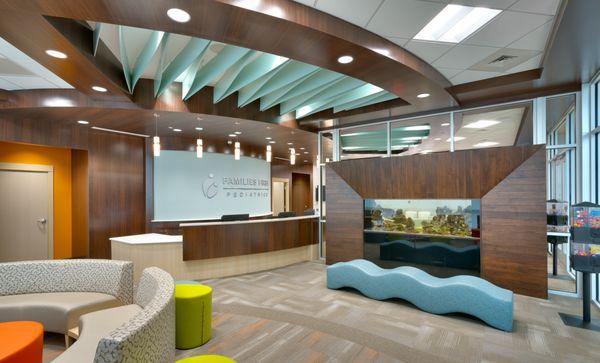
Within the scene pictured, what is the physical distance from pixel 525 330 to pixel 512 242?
151cm

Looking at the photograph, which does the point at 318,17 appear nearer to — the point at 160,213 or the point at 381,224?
the point at 381,224

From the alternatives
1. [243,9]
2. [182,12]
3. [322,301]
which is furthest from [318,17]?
[322,301]

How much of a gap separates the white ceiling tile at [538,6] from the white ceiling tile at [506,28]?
7 centimetres

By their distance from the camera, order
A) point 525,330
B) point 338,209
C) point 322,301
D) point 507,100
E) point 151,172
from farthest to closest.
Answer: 1. point 151,172
2. point 338,209
3. point 507,100
4. point 322,301
5. point 525,330

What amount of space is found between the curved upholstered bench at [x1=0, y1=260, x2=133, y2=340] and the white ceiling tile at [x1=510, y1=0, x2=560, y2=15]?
4954 millimetres

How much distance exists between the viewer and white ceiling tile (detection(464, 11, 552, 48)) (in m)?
2.90

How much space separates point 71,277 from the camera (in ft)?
12.3

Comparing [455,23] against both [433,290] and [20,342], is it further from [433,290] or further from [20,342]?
→ [20,342]

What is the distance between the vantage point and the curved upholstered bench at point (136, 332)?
1.73m

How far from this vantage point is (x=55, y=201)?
6.92 m

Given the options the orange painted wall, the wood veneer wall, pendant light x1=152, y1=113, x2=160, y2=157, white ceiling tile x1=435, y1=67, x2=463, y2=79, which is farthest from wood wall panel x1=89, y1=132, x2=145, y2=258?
white ceiling tile x1=435, y1=67, x2=463, y2=79

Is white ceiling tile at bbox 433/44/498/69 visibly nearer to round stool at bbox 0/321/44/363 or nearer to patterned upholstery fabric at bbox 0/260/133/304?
Result: patterned upholstery fabric at bbox 0/260/133/304

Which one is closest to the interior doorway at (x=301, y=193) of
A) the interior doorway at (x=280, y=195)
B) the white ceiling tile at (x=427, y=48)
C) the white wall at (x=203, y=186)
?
the interior doorway at (x=280, y=195)

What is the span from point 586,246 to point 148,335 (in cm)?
469
